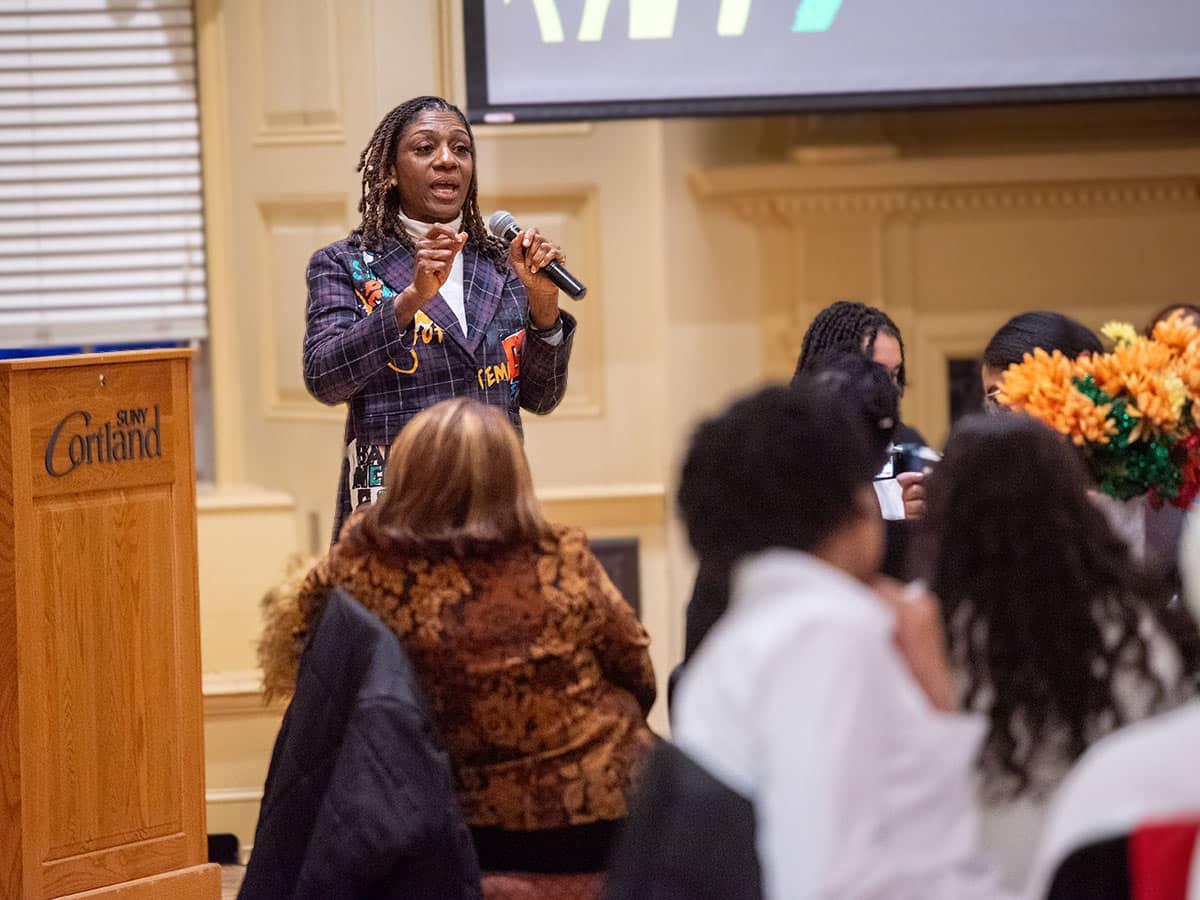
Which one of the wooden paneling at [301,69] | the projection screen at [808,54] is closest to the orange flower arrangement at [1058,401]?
the projection screen at [808,54]

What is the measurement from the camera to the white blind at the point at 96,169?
420 cm

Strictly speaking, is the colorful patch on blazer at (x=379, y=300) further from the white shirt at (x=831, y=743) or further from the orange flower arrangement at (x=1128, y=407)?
the white shirt at (x=831, y=743)

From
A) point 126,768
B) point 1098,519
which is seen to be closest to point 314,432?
point 126,768

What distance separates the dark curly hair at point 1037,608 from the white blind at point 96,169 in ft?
9.76

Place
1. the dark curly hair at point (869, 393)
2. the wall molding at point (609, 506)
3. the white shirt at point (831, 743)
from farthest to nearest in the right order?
the wall molding at point (609, 506) < the dark curly hair at point (869, 393) < the white shirt at point (831, 743)

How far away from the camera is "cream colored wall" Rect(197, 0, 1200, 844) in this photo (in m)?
4.12

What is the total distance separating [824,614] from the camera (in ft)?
4.54

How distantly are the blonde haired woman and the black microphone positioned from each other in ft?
1.78

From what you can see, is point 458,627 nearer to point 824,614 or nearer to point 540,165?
point 824,614

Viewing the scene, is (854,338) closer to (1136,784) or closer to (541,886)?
(541,886)

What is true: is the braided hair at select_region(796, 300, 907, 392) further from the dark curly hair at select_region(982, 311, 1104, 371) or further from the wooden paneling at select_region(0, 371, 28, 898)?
the wooden paneling at select_region(0, 371, 28, 898)

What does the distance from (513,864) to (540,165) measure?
241 cm

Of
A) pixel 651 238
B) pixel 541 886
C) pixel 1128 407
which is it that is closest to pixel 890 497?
pixel 1128 407

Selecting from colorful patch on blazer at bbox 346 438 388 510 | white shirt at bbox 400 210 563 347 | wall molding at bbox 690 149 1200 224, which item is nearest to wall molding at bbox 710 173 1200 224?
wall molding at bbox 690 149 1200 224
